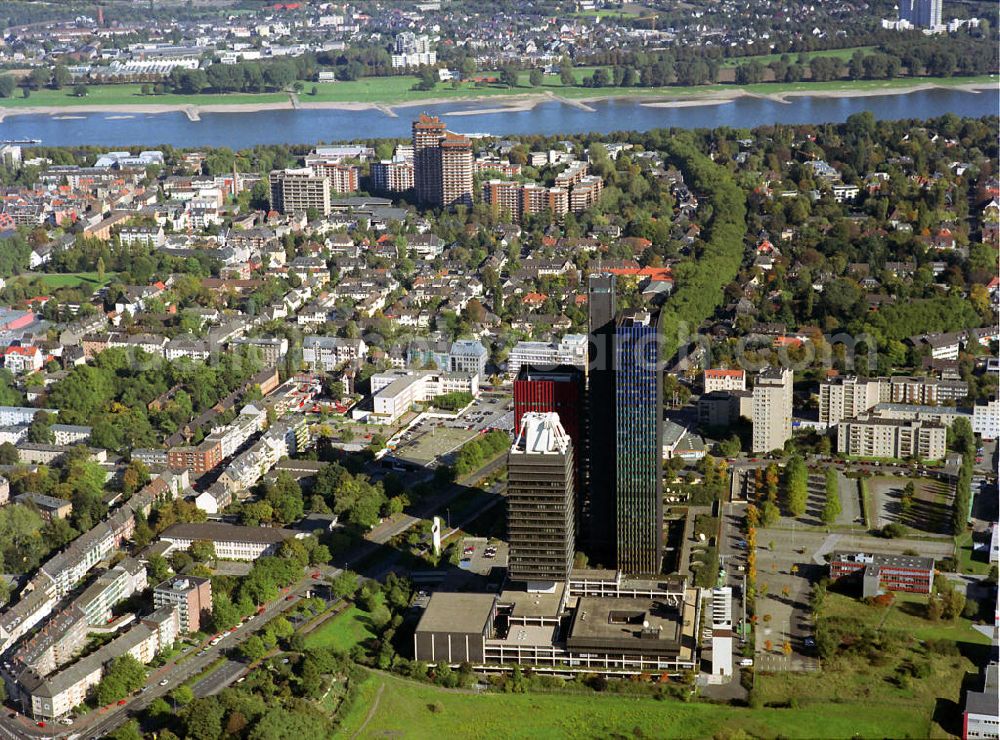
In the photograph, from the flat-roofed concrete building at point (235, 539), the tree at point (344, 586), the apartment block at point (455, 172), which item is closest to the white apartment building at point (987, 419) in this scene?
the tree at point (344, 586)

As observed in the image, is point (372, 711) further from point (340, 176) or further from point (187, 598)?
point (340, 176)

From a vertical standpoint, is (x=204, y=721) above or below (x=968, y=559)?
above

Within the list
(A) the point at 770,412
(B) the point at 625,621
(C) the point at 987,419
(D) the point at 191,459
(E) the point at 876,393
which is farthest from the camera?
(E) the point at 876,393

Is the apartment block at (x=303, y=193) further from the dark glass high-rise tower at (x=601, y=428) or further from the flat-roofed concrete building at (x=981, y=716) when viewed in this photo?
the flat-roofed concrete building at (x=981, y=716)

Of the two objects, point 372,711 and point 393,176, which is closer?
point 372,711

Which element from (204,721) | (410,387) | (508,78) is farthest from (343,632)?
(508,78)

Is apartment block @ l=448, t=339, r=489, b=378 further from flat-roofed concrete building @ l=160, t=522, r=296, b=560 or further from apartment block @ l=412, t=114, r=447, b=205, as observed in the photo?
apartment block @ l=412, t=114, r=447, b=205

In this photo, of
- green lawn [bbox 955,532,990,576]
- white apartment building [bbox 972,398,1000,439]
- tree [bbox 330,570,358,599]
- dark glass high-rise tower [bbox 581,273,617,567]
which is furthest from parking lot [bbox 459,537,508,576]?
white apartment building [bbox 972,398,1000,439]

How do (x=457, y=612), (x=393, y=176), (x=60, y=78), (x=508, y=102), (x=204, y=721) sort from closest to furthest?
(x=204, y=721), (x=457, y=612), (x=393, y=176), (x=508, y=102), (x=60, y=78)

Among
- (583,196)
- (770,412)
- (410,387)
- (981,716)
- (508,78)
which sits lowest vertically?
(981,716)
